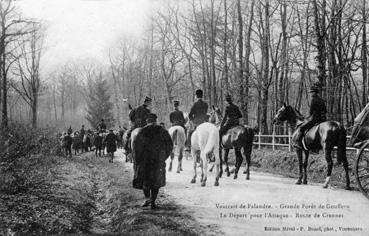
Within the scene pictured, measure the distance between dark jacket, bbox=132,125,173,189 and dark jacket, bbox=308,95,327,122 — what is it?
4.57m

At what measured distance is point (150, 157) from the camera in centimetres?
779

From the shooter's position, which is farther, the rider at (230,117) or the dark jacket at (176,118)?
the dark jacket at (176,118)

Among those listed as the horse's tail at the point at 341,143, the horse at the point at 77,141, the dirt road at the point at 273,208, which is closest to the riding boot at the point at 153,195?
the dirt road at the point at 273,208

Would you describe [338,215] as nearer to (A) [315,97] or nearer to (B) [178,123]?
A: (A) [315,97]

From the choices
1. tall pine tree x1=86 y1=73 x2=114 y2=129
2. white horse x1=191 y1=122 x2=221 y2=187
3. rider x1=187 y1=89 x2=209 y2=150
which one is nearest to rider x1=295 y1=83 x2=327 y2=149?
white horse x1=191 y1=122 x2=221 y2=187

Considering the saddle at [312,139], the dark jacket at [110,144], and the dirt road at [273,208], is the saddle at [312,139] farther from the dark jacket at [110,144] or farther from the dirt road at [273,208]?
the dark jacket at [110,144]

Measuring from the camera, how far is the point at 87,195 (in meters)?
11.1

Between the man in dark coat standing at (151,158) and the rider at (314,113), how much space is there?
4.48 meters

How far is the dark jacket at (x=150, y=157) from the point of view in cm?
769

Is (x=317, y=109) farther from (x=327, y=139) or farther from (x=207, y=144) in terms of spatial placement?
(x=207, y=144)

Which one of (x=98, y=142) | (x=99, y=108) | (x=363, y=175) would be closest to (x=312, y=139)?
(x=363, y=175)

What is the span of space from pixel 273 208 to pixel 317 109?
393 centimetres

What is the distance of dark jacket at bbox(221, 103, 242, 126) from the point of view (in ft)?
39.2

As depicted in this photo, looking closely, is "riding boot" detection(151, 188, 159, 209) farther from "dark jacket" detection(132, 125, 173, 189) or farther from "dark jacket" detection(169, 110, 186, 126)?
"dark jacket" detection(169, 110, 186, 126)
